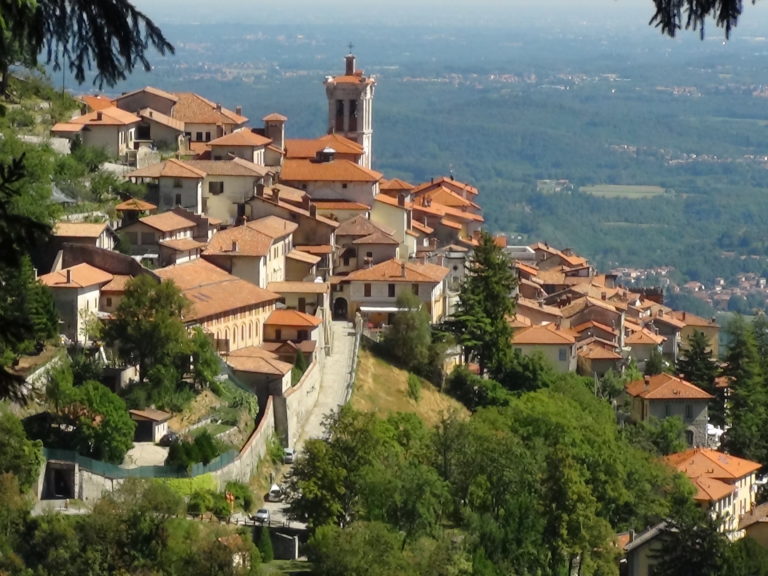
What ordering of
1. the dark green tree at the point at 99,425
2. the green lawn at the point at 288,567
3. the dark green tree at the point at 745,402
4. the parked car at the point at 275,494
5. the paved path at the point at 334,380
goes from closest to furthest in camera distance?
the green lawn at the point at 288,567 → the dark green tree at the point at 99,425 → the parked car at the point at 275,494 → the paved path at the point at 334,380 → the dark green tree at the point at 745,402

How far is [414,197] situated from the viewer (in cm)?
6562

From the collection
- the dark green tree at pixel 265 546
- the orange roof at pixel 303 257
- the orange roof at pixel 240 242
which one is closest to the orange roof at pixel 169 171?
the orange roof at pixel 240 242

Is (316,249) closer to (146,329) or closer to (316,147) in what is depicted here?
(316,147)

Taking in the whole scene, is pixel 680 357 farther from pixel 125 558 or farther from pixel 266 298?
pixel 125 558

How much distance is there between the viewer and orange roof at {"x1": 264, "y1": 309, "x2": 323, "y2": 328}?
141 feet

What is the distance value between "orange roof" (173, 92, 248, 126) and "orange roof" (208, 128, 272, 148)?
8.71ft

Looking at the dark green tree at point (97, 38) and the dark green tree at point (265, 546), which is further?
the dark green tree at point (265, 546)

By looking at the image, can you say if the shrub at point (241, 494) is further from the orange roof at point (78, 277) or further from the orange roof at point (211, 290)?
the orange roof at point (78, 277)

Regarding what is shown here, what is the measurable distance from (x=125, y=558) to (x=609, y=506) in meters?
15.4

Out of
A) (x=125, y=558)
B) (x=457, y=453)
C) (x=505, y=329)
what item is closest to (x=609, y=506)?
(x=457, y=453)

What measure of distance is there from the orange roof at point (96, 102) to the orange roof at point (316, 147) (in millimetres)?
5126

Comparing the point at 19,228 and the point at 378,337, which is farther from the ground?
the point at 19,228

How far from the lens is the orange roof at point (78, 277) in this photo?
38031mm

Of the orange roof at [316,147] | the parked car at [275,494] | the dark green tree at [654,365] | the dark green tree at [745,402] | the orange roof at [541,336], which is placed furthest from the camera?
the orange roof at [316,147]
